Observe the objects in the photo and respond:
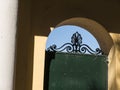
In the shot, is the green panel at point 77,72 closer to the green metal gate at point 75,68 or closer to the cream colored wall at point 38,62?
the green metal gate at point 75,68

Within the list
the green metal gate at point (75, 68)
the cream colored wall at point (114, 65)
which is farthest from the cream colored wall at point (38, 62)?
the cream colored wall at point (114, 65)

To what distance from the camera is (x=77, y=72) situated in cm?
744

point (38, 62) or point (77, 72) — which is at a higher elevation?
point (38, 62)

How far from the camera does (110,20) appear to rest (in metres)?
7.54

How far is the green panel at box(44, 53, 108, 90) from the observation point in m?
7.34

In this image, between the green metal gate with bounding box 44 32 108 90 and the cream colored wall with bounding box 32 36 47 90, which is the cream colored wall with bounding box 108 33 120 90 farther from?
the cream colored wall with bounding box 32 36 47 90

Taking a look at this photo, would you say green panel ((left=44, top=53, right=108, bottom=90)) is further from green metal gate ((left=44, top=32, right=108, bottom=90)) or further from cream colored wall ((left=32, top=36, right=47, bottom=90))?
cream colored wall ((left=32, top=36, right=47, bottom=90))

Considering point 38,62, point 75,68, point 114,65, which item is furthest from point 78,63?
point 38,62

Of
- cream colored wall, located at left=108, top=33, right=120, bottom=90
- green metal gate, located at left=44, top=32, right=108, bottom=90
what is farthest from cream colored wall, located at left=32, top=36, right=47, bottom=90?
cream colored wall, located at left=108, top=33, right=120, bottom=90

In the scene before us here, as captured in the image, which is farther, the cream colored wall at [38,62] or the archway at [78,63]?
the archway at [78,63]

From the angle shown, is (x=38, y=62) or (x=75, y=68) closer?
(x=38, y=62)

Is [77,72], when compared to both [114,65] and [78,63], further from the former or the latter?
[114,65]

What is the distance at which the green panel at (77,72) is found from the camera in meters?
7.34

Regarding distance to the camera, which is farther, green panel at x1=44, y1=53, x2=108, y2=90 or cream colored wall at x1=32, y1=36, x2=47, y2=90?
green panel at x1=44, y1=53, x2=108, y2=90
